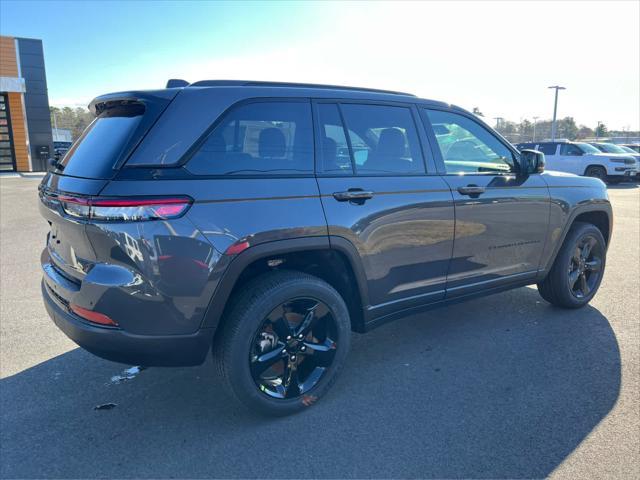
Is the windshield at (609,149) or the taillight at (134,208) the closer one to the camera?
the taillight at (134,208)

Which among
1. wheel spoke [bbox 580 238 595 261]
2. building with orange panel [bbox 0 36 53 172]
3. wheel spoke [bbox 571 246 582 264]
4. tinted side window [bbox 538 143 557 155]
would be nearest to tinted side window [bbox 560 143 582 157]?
tinted side window [bbox 538 143 557 155]

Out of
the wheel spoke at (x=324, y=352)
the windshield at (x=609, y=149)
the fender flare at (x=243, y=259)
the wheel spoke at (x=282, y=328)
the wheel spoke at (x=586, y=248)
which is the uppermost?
the windshield at (x=609, y=149)

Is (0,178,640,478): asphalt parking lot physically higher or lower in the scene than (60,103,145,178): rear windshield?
lower

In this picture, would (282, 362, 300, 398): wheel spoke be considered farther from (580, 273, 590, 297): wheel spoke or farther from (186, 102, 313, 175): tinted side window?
(580, 273, 590, 297): wheel spoke

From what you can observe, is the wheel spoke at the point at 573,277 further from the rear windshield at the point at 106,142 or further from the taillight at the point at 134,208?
the rear windshield at the point at 106,142

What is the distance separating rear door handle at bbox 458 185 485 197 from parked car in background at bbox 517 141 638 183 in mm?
16923

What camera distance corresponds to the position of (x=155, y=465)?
2527mm

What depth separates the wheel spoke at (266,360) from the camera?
2.83 metres

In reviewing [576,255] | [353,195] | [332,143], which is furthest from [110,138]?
[576,255]

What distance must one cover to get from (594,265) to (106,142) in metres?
4.49

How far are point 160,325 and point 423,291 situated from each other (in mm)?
1875

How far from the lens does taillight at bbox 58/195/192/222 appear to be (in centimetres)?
237

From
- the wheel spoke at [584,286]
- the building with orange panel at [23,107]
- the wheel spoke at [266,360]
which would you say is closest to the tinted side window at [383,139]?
the wheel spoke at [266,360]

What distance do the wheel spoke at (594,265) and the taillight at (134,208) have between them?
4061mm
